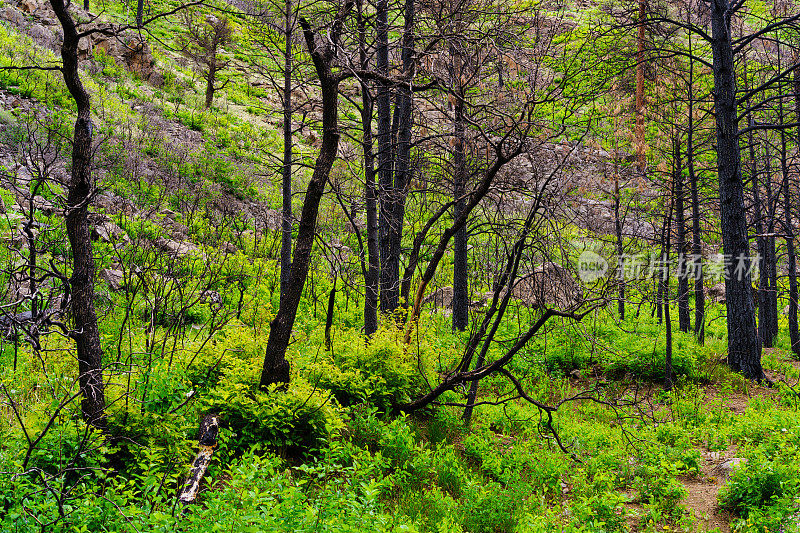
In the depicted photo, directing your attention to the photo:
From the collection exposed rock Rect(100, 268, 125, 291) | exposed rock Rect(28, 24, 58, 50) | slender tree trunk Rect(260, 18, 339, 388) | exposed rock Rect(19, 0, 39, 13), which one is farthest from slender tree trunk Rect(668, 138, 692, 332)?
exposed rock Rect(19, 0, 39, 13)

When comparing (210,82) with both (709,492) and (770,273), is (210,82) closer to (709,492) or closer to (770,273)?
(770,273)

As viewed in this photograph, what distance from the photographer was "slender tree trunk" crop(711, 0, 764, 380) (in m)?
9.98

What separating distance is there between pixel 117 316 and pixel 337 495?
6320mm

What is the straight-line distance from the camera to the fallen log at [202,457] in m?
3.91

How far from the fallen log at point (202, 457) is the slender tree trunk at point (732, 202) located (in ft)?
30.7

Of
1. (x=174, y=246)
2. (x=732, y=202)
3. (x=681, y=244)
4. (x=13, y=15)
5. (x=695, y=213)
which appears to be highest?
(x=13, y=15)

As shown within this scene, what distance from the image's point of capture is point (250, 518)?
2.77 metres

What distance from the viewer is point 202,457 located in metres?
4.44

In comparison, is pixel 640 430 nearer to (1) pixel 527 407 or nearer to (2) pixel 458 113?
(1) pixel 527 407

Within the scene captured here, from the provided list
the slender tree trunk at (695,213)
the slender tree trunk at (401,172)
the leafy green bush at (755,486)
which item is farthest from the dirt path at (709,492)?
the slender tree trunk at (401,172)

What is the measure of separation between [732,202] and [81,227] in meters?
10.4

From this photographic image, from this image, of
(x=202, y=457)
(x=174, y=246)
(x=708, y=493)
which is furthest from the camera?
(x=174, y=246)

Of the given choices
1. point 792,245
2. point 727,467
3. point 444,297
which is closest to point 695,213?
point 792,245

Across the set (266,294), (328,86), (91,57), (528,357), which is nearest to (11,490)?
(328,86)
